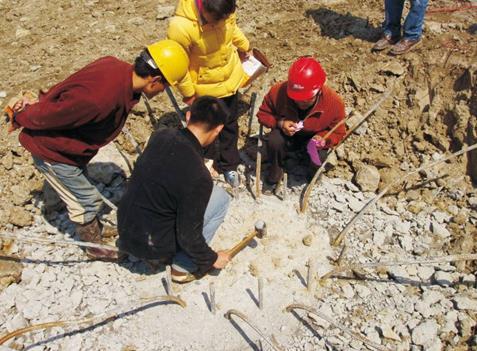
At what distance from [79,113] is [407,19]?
10.7ft

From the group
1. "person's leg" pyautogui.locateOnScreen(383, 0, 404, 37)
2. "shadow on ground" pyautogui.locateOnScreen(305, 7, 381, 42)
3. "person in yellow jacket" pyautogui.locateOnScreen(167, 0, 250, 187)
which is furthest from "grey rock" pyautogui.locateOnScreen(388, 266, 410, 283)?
"shadow on ground" pyautogui.locateOnScreen(305, 7, 381, 42)

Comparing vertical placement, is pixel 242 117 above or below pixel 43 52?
below

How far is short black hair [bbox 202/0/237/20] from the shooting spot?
291 cm

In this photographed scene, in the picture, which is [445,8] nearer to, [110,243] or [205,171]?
[205,171]

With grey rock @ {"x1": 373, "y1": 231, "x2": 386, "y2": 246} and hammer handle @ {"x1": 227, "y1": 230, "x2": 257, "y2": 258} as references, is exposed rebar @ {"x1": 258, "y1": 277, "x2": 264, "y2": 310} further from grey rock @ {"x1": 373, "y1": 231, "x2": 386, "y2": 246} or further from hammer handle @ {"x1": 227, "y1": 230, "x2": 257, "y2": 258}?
grey rock @ {"x1": 373, "y1": 231, "x2": 386, "y2": 246}

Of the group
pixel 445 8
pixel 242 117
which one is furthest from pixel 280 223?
pixel 445 8

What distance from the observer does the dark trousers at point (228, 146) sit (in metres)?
3.81

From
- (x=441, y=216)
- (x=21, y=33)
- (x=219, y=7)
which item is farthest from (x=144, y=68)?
(x=21, y=33)

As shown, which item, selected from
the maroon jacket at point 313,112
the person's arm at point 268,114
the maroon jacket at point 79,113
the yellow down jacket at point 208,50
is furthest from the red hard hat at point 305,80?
the maroon jacket at point 79,113

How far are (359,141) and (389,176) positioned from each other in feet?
1.48

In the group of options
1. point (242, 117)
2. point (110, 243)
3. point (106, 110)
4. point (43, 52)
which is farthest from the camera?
point (43, 52)

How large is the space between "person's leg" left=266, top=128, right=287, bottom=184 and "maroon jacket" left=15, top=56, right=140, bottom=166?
4.32ft

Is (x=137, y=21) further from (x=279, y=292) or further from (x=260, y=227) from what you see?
(x=279, y=292)

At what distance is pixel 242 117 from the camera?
4.53 m
